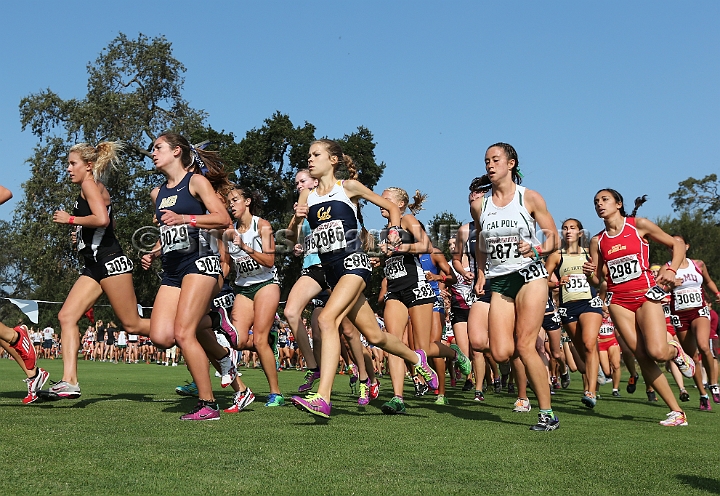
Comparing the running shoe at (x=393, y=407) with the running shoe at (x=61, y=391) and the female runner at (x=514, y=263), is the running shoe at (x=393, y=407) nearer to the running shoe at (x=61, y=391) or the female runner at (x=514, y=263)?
the female runner at (x=514, y=263)

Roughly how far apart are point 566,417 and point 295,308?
3289 millimetres

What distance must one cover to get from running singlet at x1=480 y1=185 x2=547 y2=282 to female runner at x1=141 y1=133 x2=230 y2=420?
250 centimetres

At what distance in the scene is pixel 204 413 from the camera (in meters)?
6.79

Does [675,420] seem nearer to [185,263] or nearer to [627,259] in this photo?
[627,259]

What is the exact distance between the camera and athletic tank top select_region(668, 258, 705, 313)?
11.8m

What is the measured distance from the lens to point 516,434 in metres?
6.50

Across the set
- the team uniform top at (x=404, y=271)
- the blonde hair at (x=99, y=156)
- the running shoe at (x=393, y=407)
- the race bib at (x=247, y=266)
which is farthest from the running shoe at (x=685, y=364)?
the blonde hair at (x=99, y=156)

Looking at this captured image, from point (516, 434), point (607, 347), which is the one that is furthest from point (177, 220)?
point (607, 347)

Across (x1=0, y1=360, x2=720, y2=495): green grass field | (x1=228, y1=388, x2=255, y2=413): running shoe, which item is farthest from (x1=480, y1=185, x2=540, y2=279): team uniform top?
(x1=228, y1=388, x2=255, y2=413): running shoe

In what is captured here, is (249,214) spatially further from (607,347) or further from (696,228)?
(696,228)

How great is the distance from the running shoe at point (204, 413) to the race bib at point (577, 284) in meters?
6.31

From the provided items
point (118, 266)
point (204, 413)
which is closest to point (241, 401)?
point (204, 413)

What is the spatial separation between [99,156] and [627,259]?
5.82m

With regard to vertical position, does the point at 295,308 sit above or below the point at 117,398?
above
